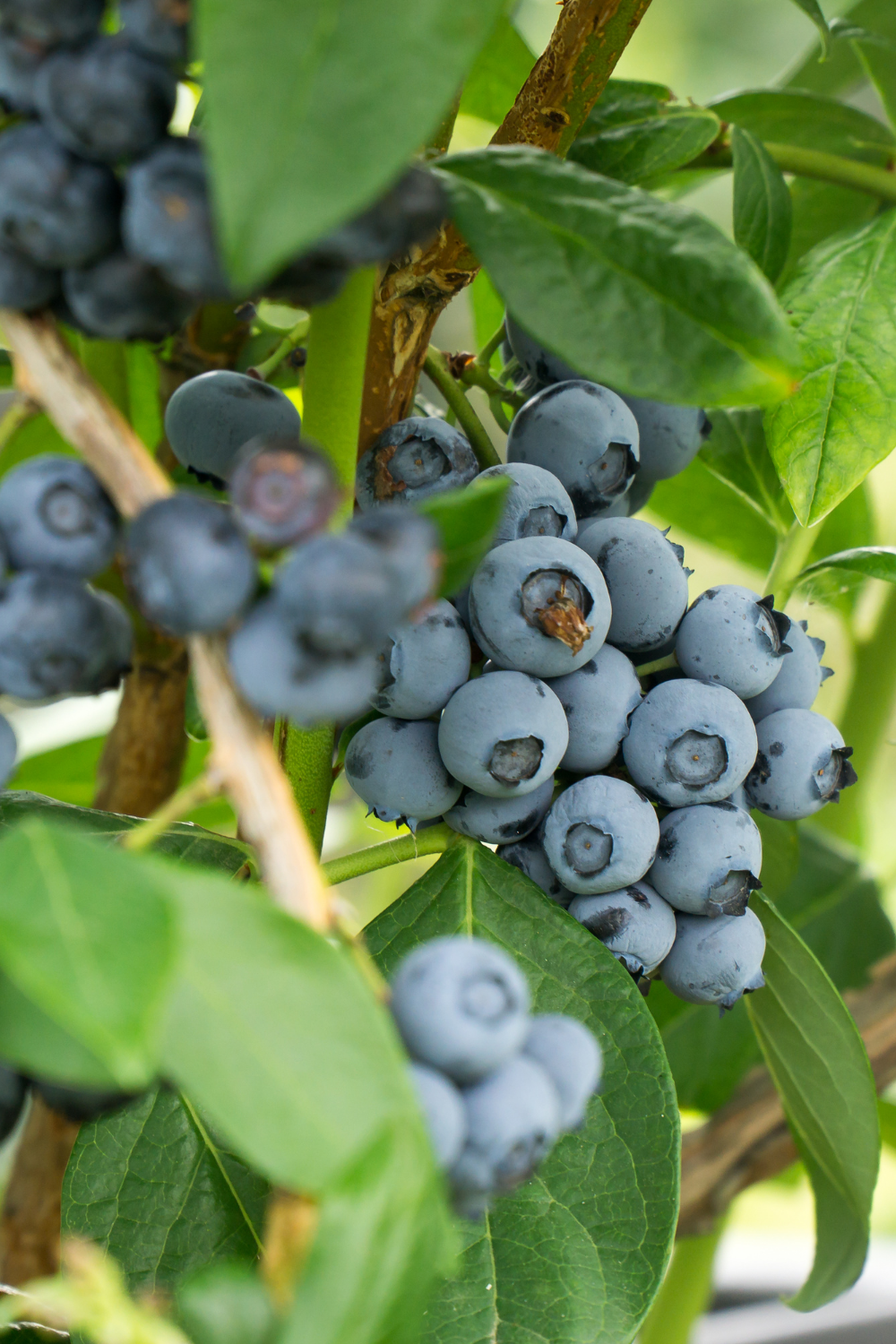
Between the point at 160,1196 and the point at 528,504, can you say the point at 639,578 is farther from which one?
the point at 160,1196

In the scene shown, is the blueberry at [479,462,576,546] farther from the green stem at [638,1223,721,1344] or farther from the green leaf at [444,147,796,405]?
the green stem at [638,1223,721,1344]

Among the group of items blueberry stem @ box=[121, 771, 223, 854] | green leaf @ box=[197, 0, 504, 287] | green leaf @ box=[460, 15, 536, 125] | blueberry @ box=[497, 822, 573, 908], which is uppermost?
green leaf @ box=[460, 15, 536, 125]

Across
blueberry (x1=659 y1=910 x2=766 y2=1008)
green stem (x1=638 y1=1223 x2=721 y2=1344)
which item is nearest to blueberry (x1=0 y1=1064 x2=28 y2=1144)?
blueberry (x1=659 y1=910 x2=766 y2=1008)

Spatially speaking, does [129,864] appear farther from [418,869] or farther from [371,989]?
[418,869]

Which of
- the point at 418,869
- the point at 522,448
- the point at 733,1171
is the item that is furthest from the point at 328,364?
the point at 418,869

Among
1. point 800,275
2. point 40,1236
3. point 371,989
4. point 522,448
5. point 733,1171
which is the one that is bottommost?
point 40,1236

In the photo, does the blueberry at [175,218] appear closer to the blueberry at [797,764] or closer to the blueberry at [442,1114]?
the blueberry at [442,1114]
